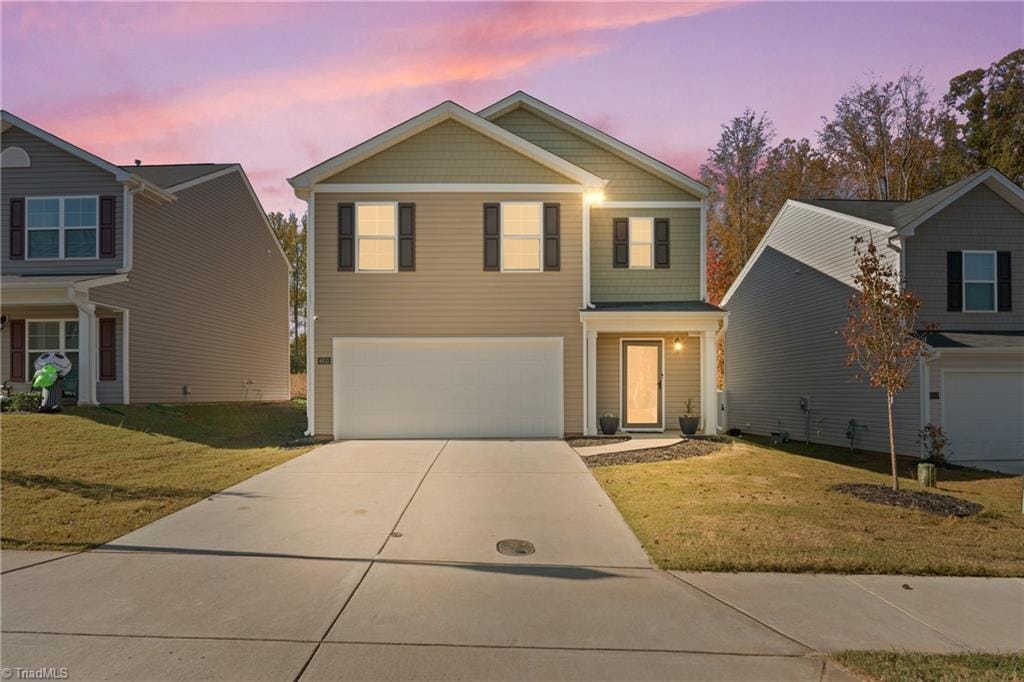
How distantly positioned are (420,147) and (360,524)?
33.3ft

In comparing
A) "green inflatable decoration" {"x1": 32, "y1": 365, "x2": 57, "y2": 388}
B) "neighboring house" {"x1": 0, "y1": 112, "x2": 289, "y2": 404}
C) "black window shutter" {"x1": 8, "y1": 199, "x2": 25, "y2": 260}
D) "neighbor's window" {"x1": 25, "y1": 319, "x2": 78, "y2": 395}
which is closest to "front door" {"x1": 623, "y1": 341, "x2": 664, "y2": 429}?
"neighboring house" {"x1": 0, "y1": 112, "x2": 289, "y2": 404}

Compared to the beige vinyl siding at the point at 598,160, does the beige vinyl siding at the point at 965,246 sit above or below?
below

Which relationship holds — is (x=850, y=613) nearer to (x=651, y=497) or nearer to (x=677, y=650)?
(x=677, y=650)

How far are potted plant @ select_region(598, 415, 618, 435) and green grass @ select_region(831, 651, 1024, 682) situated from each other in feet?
34.6

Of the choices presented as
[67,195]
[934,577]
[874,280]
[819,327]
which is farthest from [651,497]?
[67,195]

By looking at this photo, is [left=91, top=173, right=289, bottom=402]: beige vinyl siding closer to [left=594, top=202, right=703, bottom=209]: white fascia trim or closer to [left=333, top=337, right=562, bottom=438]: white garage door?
[left=333, top=337, right=562, bottom=438]: white garage door

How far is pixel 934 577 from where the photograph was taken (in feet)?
19.7

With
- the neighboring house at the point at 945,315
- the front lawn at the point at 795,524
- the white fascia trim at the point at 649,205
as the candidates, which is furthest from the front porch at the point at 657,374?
the neighboring house at the point at 945,315

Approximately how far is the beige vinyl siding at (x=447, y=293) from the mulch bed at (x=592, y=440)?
19.8 inches

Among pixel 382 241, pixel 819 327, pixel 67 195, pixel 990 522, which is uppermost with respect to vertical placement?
pixel 67 195

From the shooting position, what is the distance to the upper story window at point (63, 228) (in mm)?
16953

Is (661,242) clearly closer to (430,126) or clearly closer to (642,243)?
(642,243)

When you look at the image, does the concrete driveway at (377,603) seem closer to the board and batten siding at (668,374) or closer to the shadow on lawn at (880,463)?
the board and batten siding at (668,374)

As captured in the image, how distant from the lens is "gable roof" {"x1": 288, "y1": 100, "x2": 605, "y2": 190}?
14.5 meters
